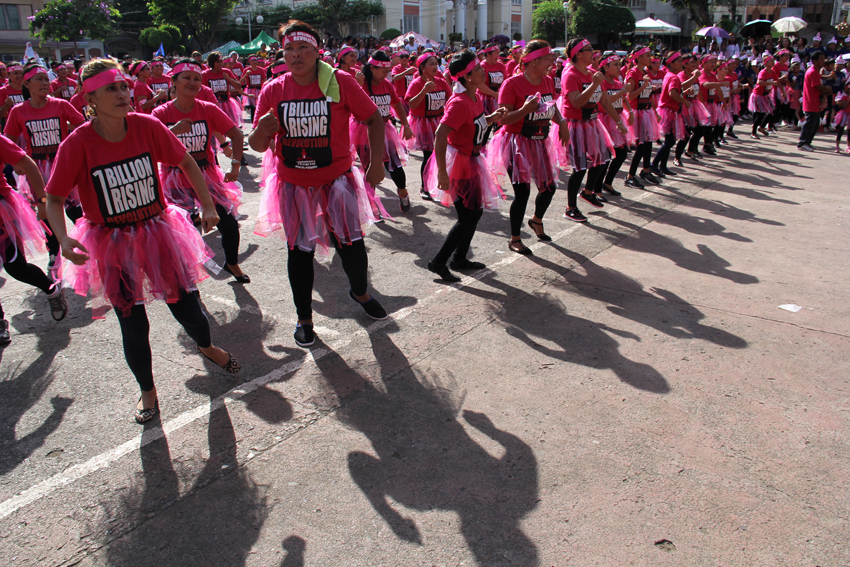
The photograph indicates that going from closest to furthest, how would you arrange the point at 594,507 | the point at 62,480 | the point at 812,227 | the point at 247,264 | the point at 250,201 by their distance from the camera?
the point at 594,507
the point at 62,480
the point at 247,264
the point at 812,227
the point at 250,201

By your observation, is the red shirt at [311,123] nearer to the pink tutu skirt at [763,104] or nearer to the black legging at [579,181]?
the black legging at [579,181]

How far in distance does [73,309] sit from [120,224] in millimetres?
2428

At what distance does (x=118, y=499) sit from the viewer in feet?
9.79

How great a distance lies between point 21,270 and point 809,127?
606 inches

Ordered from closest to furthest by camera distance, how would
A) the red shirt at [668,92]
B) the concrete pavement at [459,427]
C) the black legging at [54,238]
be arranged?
the concrete pavement at [459,427], the black legging at [54,238], the red shirt at [668,92]

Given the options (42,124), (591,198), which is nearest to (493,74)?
(591,198)

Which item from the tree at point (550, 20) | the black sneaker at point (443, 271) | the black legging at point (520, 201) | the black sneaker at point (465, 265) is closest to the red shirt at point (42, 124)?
the black sneaker at point (443, 271)

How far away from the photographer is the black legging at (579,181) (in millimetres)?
7738

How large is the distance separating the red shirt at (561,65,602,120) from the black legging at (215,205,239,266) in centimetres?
415

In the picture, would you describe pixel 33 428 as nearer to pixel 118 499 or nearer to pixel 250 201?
pixel 118 499

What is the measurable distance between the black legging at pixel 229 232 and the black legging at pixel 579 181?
13.7 feet

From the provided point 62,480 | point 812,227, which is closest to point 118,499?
point 62,480

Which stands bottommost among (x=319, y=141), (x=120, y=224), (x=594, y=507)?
(x=594, y=507)

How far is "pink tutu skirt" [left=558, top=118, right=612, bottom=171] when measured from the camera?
753cm
